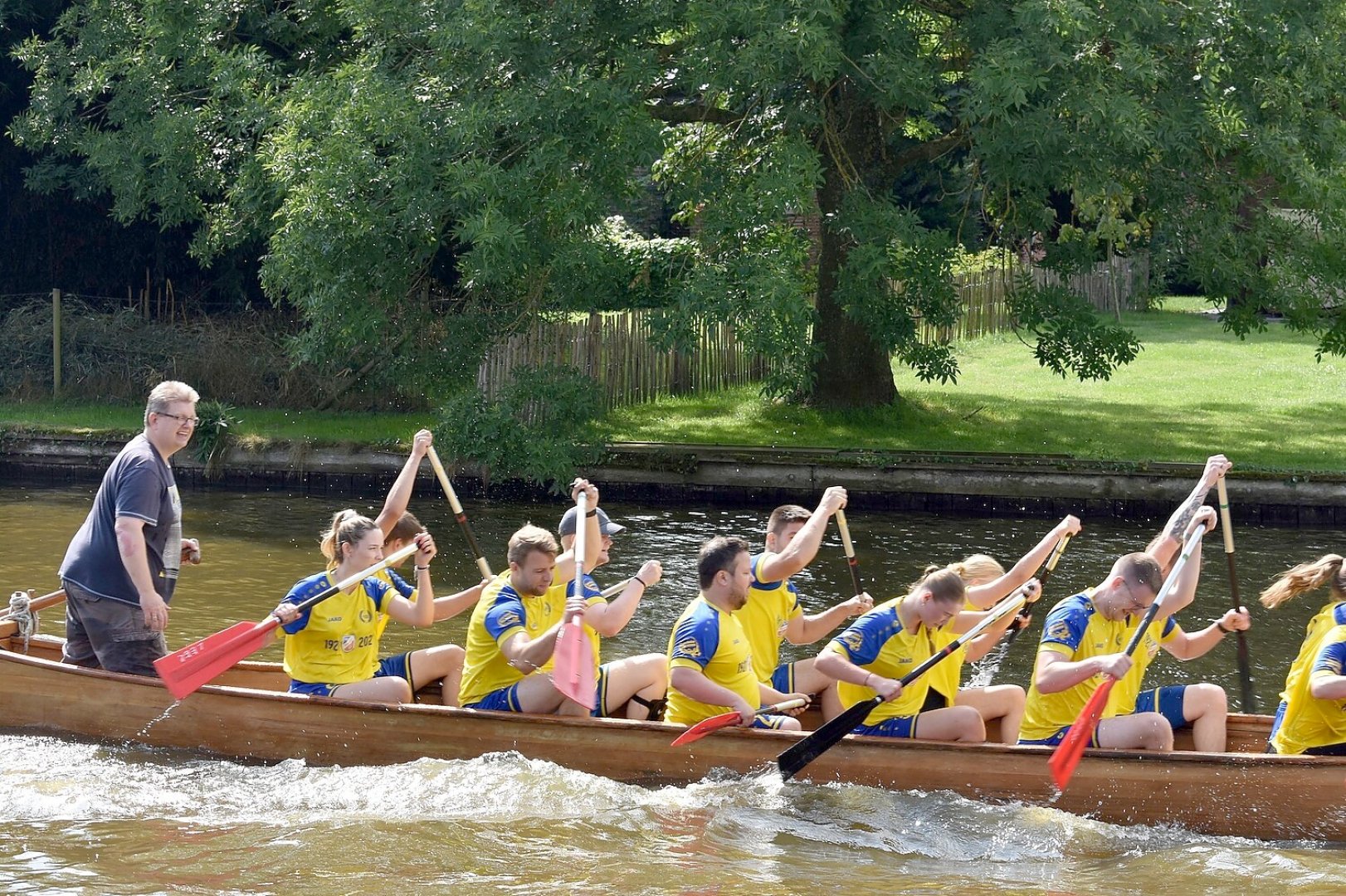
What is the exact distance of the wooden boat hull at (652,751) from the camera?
729 centimetres

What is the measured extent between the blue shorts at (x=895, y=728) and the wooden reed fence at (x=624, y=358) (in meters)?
7.06

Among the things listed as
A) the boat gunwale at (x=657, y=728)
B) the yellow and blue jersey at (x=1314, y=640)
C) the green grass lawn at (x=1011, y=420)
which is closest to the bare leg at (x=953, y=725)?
the boat gunwale at (x=657, y=728)

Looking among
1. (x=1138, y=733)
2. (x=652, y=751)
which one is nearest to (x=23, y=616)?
(x=652, y=751)

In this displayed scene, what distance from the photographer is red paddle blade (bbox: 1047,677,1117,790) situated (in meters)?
7.06

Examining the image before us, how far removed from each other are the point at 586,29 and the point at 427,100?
1573 mm

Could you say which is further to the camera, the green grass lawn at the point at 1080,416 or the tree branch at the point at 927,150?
the green grass lawn at the point at 1080,416

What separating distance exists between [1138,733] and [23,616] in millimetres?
5963

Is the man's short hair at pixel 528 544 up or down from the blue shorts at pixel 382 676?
up

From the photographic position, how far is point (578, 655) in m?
7.34

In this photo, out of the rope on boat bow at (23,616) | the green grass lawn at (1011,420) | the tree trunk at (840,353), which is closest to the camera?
A: the rope on boat bow at (23,616)

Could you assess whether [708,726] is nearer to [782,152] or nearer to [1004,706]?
[1004,706]

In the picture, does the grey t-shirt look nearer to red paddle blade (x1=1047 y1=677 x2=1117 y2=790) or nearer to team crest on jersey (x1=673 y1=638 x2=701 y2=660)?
team crest on jersey (x1=673 y1=638 x2=701 y2=660)

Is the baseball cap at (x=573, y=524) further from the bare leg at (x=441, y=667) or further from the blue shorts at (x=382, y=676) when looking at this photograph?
the blue shorts at (x=382, y=676)

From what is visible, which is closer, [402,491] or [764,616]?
[764,616]
